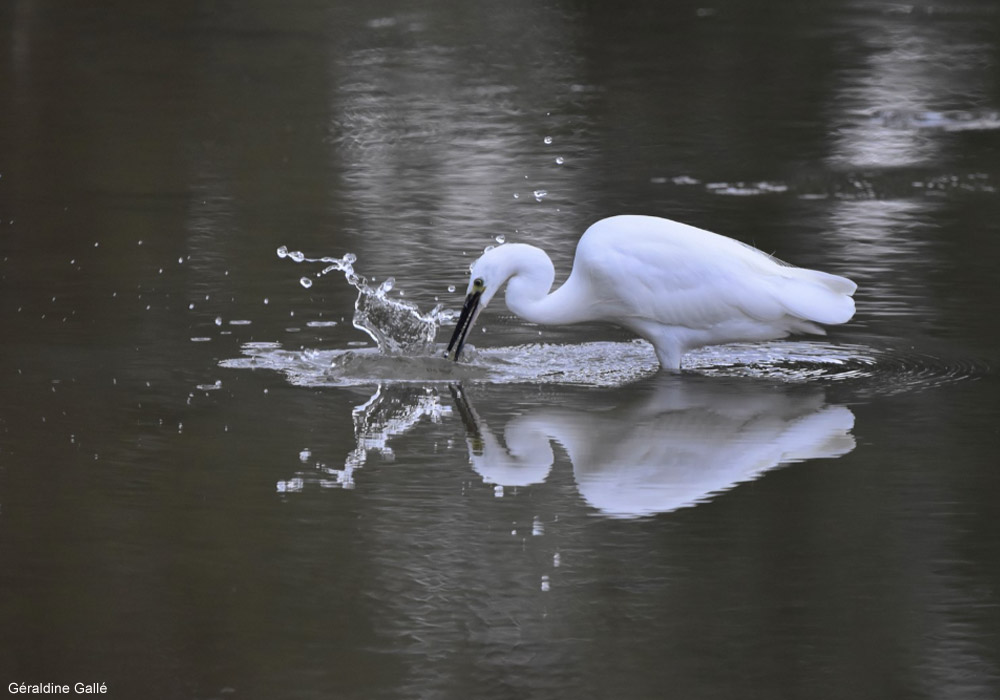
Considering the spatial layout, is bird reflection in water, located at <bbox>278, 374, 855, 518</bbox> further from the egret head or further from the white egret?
the egret head

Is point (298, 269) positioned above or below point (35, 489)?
below

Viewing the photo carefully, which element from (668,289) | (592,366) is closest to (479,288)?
(592,366)

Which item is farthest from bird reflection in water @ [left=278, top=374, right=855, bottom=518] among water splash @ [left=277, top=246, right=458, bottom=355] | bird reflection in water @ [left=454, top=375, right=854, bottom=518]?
water splash @ [left=277, top=246, right=458, bottom=355]

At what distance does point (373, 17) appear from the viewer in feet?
72.6

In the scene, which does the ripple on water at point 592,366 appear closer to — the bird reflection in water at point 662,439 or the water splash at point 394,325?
the water splash at point 394,325

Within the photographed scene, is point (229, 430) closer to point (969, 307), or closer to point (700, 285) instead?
point (700, 285)

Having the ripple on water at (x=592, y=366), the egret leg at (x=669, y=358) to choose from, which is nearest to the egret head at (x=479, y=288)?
the ripple on water at (x=592, y=366)

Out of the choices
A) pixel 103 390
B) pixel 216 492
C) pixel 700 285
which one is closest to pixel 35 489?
pixel 216 492

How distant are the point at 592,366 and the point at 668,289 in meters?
0.57

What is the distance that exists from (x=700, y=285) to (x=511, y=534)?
2.64 metres

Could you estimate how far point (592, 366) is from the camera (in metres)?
8.70

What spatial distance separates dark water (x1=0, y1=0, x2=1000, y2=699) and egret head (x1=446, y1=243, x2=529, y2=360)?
0.17 metres

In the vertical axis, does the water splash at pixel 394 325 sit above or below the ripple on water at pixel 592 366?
above

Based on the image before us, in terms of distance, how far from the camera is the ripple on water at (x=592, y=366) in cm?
834
